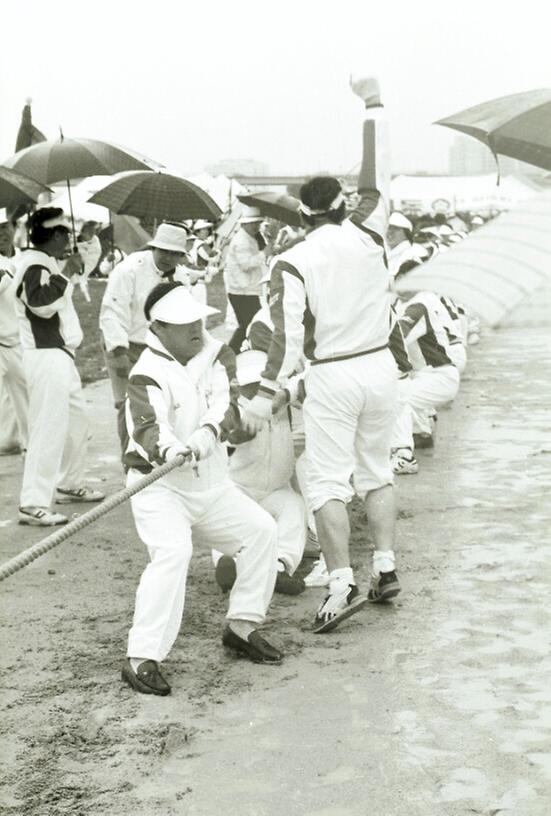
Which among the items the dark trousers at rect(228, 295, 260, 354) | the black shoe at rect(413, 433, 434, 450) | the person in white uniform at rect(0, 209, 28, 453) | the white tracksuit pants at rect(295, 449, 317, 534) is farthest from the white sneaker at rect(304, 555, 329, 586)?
the dark trousers at rect(228, 295, 260, 354)

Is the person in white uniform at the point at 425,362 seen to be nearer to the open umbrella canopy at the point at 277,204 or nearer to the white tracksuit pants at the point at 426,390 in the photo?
the white tracksuit pants at the point at 426,390

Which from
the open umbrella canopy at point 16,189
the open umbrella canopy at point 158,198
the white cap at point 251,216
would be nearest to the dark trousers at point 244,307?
the white cap at point 251,216

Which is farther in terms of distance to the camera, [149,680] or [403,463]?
[403,463]

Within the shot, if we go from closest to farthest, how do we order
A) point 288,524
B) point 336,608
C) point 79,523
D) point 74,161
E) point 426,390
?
point 79,523 < point 336,608 < point 288,524 < point 74,161 < point 426,390

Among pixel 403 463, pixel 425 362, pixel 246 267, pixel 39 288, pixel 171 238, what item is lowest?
pixel 403 463

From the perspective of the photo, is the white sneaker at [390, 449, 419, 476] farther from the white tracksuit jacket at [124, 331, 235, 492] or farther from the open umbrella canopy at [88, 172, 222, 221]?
the white tracksuit jacket at [124, 331, 235, 492]

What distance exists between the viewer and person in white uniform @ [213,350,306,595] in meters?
6.34

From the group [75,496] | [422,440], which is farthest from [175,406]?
[422,440]

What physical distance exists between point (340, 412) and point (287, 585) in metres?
1.02

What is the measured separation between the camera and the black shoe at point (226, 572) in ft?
20.5

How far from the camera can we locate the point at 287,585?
6.34 m

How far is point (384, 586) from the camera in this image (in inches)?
236

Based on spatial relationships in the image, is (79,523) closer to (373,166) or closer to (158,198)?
(373,166)

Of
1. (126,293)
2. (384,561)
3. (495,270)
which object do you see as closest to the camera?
(495,270)
